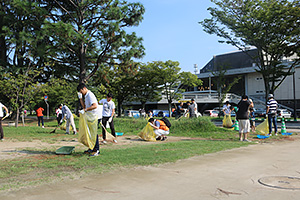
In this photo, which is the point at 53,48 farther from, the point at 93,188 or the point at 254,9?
the point at 93,188

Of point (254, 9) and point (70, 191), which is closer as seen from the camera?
point (70, 191)

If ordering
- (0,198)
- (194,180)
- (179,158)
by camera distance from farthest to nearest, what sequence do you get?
(179,158) < (194,180) < (0,198)

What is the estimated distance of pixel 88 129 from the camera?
6.67 meters

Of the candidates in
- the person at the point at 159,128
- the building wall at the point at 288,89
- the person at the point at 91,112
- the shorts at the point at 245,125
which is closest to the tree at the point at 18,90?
the person at the point at 159,128

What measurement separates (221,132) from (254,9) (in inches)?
547

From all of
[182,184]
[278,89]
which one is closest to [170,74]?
[278,89]

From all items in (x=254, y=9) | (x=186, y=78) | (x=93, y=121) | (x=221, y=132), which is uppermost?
(x=254, y=9)

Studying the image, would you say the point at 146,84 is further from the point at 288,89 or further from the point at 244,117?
the point at 244,117

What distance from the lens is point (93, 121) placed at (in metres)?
6.72

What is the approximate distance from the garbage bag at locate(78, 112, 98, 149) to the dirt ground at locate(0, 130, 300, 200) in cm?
176

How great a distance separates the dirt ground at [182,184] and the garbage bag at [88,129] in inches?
69.2

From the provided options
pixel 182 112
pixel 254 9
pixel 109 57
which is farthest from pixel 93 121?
pixel 254 9

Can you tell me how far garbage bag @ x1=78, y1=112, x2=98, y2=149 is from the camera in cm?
660

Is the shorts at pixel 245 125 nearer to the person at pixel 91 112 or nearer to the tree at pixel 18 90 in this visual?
the person at pixel 91 112
